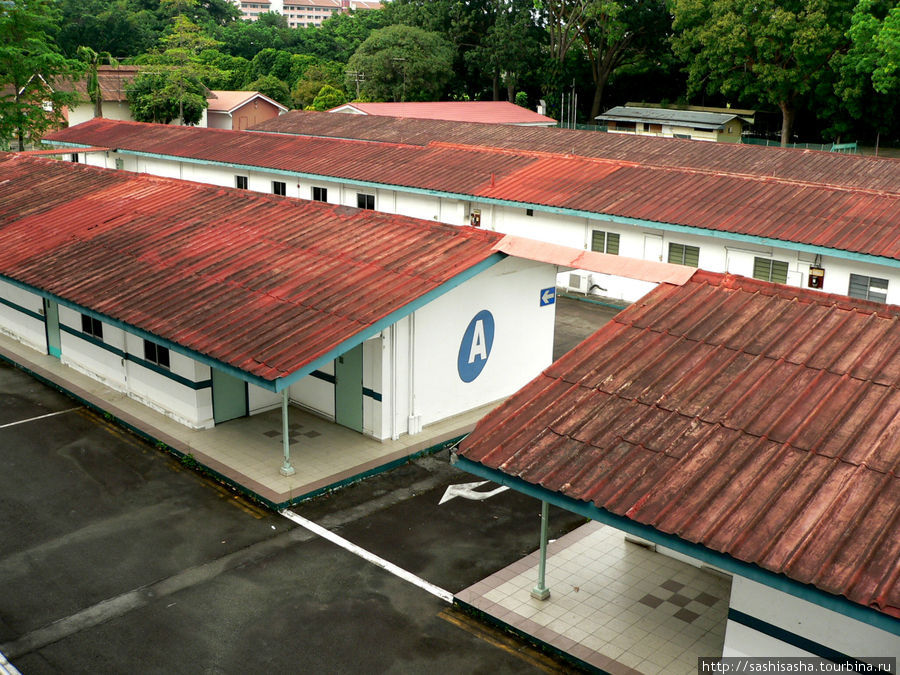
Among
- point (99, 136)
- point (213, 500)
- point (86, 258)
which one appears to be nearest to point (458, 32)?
point (99, 136)

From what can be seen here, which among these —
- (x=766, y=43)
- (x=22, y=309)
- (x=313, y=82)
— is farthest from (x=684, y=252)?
(x=313, y=82)

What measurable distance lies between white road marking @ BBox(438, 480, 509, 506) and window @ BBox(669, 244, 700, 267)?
1304 centimetres

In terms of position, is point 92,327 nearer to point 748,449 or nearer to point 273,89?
point 748,449

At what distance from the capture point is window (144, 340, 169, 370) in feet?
56.1

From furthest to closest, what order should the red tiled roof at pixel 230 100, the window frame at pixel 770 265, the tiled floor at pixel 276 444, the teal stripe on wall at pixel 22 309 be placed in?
the red tiled roof at pixel 230 100, the window frame at pixel 770 265, the teal stripe on wall at pixel 22 309, the tiled floor at pixel 276 444

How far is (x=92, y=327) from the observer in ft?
62.6

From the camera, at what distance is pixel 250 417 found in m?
17.4

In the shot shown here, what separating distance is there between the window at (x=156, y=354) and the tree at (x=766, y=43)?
52105 millimetres

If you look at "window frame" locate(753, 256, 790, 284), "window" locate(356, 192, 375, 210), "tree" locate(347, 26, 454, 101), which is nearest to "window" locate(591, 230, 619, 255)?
"window frame" locate(753, 256, 790, 284)

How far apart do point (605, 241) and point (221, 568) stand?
60.7ft

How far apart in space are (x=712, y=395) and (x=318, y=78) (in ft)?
267

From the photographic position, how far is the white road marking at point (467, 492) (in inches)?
579

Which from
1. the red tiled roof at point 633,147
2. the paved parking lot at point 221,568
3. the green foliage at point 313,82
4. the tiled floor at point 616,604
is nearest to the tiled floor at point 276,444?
the paved parking lot at point 221,568

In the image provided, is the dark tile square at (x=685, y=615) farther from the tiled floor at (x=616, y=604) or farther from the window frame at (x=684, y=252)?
the window frame at (x=684, y=252)
